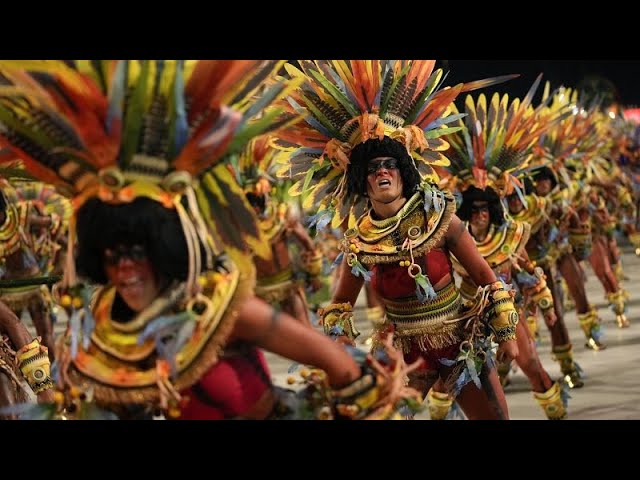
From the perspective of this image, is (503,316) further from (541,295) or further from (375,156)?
(541,295)

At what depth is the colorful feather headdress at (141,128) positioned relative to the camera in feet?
10.1

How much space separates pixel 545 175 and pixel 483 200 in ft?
9.74

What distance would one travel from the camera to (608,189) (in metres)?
14.2

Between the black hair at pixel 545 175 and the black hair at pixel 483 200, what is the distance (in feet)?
8.63

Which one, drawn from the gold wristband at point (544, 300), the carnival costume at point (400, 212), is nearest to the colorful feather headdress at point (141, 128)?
the carnival costume at point (400, 212)

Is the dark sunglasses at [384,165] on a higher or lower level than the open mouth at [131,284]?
higher

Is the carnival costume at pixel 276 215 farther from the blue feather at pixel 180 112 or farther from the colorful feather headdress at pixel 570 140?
the blue feather at pixel 180 112

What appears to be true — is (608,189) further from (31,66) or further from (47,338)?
(31,66)

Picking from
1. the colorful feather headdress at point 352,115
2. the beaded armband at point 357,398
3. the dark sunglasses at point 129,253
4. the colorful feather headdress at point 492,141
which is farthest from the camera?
the colorful feather headdress at point 492,141

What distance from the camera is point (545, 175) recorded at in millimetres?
10031

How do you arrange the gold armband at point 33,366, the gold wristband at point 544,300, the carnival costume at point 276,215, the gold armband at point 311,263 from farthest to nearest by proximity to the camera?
the gold armband at point 311,263 → the carnival costume at point 276,215 → the gold wristband at point 544,300 → the gold armband at point 33,366

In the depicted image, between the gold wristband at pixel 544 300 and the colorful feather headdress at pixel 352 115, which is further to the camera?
the gold wristband at pixel 544 300

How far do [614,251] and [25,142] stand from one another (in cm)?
1157
